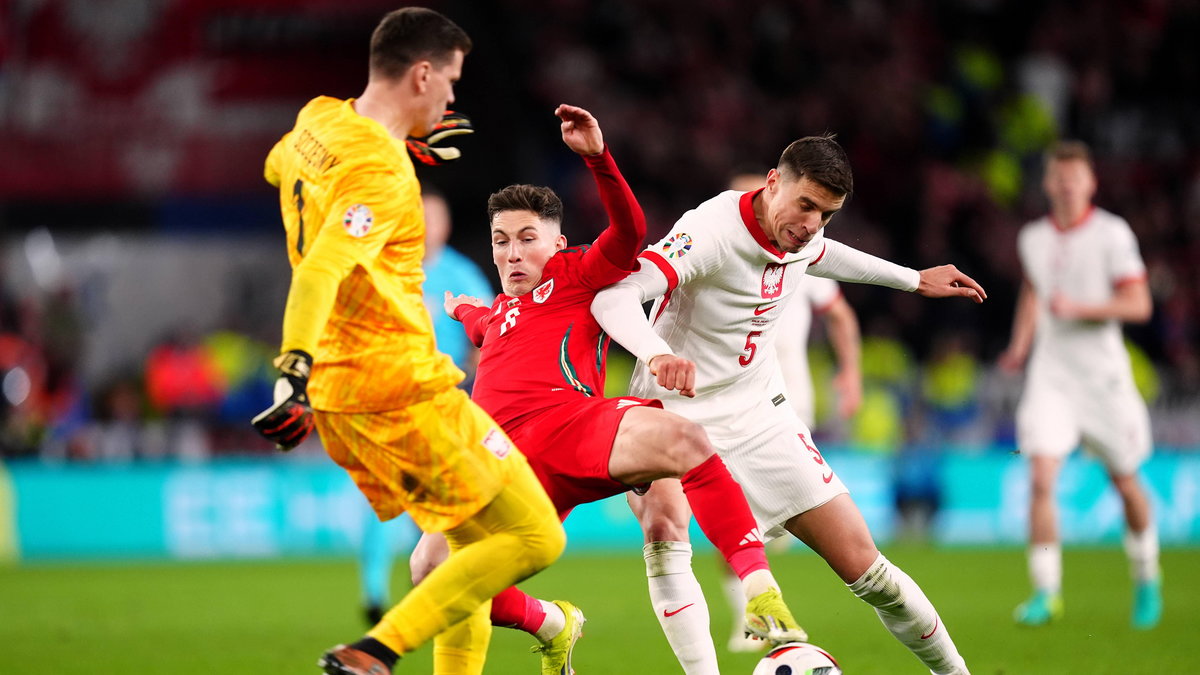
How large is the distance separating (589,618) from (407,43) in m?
4.94

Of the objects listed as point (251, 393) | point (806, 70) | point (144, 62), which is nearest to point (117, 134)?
point (144, 62)

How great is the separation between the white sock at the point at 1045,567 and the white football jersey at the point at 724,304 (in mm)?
3160

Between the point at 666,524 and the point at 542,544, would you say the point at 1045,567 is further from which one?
the point at 542,544

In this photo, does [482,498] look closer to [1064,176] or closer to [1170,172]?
[1064,176]

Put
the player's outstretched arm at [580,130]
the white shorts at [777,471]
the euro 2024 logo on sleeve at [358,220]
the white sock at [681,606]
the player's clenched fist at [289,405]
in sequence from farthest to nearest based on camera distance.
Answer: the white shorts at [777,471] → the white sock at [681,606] → the player's outstretched arm at [580,130] → the euro 2024 logo on sleeve at [358,220] → the player's clenched fist at [289,405]

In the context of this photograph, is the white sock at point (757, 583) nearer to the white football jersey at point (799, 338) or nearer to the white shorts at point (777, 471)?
the white shorts at point (777, 471)

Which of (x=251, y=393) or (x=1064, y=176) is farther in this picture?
(x=251, y=393)

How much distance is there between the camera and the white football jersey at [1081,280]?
8.13m

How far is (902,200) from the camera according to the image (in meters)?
18.0

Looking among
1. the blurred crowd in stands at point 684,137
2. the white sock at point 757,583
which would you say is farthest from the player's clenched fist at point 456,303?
the blurred crowd in stands at point 684,137

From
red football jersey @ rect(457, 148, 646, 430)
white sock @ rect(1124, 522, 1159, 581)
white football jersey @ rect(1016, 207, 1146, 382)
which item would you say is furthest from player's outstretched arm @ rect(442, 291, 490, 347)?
white sock @ rect(1124, 522, 1159, 581)

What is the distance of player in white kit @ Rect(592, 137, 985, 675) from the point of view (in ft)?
15.3

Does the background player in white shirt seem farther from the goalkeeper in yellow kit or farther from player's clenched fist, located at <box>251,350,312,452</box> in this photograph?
player's clenched fist, located at <box>251,350,312,452</box>

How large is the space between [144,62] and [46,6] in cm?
130
